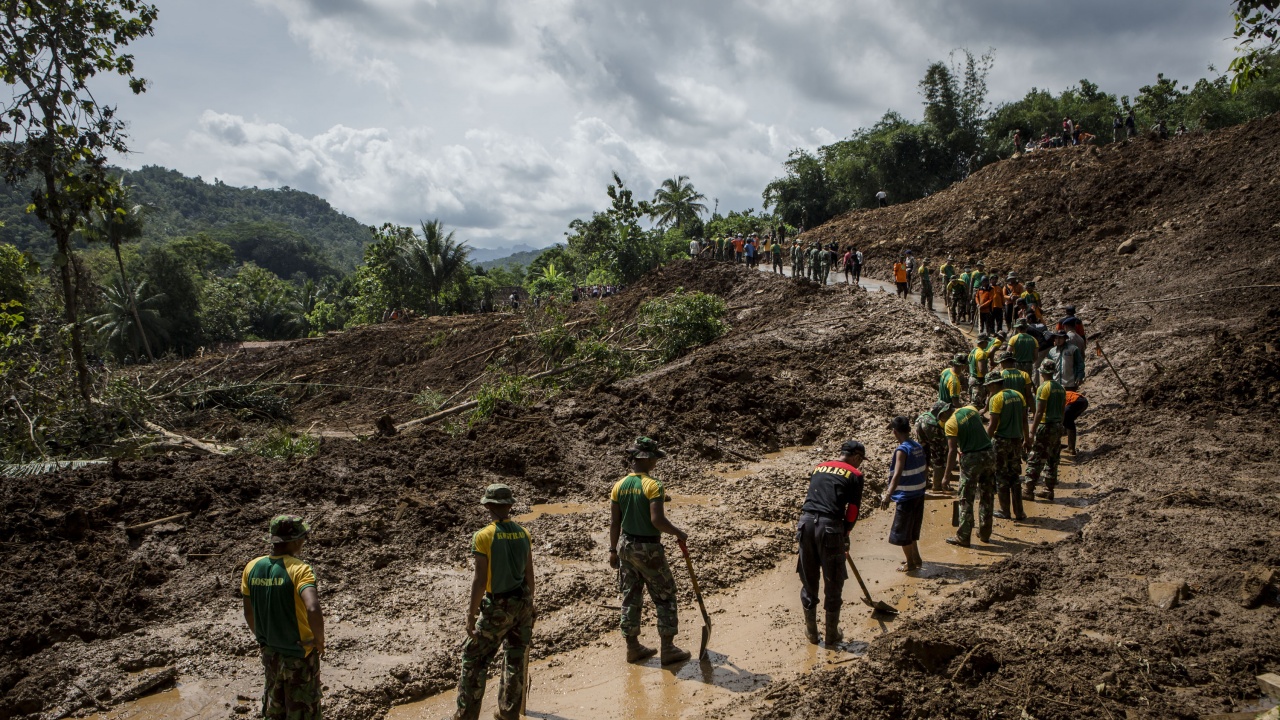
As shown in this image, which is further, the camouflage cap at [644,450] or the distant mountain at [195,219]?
the distant mountain at [195,219]

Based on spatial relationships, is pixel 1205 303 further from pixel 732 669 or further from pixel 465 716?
pixel 465 716

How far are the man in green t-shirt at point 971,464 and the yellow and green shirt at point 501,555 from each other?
4.72 m

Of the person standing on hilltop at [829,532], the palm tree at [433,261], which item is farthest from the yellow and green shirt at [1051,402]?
the palm tree at [433,261]

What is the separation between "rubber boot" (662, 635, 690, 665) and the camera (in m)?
6.05

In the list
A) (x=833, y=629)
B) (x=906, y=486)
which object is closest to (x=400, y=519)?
(x=833, y=629)

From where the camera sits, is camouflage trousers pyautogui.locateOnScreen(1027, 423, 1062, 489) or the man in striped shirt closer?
the man in striped shirt

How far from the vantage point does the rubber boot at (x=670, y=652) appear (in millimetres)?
6047

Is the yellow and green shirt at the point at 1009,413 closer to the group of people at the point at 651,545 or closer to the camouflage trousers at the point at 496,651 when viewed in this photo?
the group of people at the point at 651,545

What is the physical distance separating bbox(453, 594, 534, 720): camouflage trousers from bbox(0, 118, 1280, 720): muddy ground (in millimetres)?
1185

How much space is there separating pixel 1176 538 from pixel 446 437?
31.5 feet

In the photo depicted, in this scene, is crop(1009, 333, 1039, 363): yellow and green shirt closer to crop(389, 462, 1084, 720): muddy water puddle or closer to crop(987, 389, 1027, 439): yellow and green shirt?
crop(987, 389, 1027, 439): yellow and green shirt

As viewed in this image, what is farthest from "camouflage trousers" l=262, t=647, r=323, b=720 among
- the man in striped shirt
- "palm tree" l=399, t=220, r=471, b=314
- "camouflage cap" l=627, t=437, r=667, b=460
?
"palm tree" l=399, t=220, r=471, b=314

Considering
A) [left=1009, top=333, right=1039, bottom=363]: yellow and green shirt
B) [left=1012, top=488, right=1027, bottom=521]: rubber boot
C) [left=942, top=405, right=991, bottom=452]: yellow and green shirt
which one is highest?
[left=1009, top=333, right=1039, bottom=363]: yellow and green shirt

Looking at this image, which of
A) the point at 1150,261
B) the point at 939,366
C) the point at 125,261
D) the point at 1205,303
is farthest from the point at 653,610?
the point at 125,261
